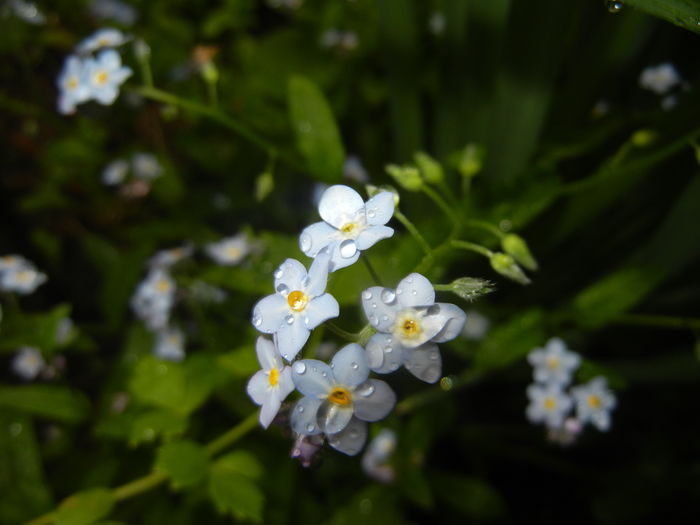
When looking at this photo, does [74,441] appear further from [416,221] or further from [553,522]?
[553,522]

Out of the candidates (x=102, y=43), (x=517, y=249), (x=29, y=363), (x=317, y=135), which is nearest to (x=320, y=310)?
(x=517, y=249)

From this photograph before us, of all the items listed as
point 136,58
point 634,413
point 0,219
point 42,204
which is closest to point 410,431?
point 634,413

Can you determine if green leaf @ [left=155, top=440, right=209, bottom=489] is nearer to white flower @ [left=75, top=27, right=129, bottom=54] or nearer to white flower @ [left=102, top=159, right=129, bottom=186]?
white flower @ [left=75, top=27, right=129, bottom=54]

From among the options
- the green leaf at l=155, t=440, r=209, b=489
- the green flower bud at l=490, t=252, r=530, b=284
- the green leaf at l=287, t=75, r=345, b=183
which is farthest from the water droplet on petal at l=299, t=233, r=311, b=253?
the green leaf at l=155, t=440, r=209, b=489

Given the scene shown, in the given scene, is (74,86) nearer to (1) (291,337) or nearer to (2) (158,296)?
(2) (158,296)

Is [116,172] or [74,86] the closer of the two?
[74,86]
